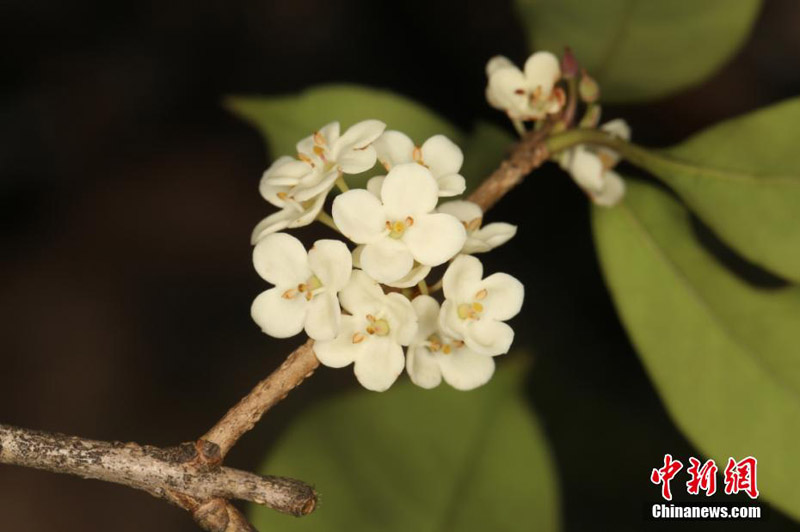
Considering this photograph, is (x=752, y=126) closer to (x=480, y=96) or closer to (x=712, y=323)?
(x=712, y=323)

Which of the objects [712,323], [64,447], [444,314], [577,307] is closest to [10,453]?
[64,447]

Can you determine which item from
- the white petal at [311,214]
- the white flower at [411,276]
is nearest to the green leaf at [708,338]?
the white flower at [411,276]

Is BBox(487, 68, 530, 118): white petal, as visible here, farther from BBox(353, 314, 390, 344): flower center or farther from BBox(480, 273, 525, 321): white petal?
BBox(353, 314, 390, 344): flower center

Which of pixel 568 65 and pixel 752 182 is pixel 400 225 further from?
pixel 752 182

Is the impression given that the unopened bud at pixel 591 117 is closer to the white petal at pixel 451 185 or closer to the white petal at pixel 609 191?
the white petal at pixel 609 191

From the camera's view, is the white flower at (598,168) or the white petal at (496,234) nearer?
the white petal at (496,234)

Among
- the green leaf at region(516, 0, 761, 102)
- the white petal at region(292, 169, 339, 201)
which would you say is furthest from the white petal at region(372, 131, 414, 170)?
the green leaf at region(516, 0, 761, 102)

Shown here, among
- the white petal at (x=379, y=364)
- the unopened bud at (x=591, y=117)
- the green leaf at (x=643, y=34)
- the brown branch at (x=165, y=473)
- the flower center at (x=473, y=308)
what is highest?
the green leaf at (x=643, y=34)
